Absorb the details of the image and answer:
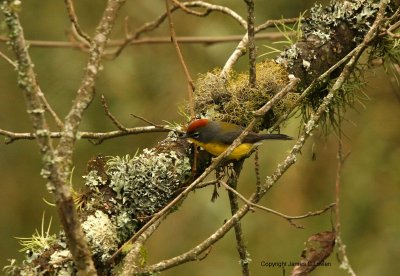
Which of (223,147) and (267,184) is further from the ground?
(223,147)

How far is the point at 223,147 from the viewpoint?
11.6 feet

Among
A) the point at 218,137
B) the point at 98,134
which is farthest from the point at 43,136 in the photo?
the point at 218,137

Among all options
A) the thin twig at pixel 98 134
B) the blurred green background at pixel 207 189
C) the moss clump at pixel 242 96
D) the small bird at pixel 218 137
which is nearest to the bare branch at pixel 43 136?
the thin twig at pixel 98 134

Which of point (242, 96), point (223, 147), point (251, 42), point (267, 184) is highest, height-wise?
point (251, 42)

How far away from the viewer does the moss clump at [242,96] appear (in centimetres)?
344

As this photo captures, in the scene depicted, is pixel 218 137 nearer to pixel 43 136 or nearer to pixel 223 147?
pixel 223 147

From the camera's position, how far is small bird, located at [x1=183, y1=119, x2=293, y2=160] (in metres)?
3.21

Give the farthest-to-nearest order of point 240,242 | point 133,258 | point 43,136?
point 240,242 → point 133,258 → point 43,136

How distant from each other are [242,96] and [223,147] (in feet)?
0.93

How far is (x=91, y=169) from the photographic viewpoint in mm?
2988

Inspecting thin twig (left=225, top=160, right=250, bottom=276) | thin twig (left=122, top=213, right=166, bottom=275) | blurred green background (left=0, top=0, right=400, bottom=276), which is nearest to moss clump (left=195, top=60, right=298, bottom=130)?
thin twig (left=225, top=160, right=250, bottom=276)

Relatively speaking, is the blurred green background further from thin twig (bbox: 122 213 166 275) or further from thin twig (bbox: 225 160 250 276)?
thin twig (bbox: 122 213 166 275)

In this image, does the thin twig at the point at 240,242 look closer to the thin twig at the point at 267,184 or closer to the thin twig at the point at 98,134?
the thin twig at the point at 267,184

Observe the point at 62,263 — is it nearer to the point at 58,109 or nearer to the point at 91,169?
the point at 91,169
